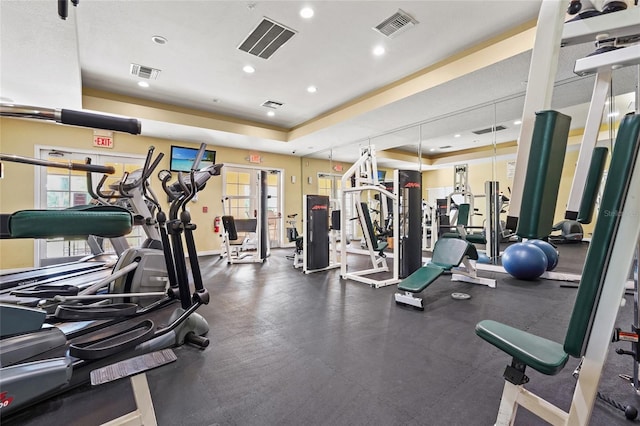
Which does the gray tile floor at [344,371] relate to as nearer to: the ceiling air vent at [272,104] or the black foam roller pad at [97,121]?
the black foam roller pad at [97,121]

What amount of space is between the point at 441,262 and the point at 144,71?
5178 mm

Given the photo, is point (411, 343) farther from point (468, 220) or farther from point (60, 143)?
point (60, 143)

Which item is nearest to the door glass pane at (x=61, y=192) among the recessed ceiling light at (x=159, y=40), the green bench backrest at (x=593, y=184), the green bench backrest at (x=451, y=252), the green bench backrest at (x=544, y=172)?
the recessed ceiling light at (x=159, y=40)

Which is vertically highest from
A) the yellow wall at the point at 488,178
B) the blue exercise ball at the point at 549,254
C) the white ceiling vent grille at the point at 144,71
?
the white ceiling vent grille at the point at 144,71

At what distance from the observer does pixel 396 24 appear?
329 cm

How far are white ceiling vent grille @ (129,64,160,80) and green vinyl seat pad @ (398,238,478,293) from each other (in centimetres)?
474

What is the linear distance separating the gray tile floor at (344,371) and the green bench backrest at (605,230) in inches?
33.7

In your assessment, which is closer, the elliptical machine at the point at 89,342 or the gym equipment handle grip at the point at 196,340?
the elliptical machine at the point at 89,342

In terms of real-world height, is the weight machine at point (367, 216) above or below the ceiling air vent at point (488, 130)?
below

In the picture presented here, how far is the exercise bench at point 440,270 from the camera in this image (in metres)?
3.15

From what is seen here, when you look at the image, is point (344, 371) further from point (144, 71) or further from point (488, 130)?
point (488, 130)

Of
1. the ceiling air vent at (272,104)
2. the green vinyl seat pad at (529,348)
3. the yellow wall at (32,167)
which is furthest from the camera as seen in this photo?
the ceiling air vent at (272,104)

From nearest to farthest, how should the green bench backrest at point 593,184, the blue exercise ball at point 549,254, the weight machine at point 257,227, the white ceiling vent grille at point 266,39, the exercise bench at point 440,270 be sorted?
the green bench backrest at point 593,184 < the exercise bench at point 440,270 < the white ceiling vent grille at point 266,39 < the blue exercise ball at point 549,254 < the weight machine at point 257,227

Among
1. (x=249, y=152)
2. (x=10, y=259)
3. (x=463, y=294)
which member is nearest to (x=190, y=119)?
(x=249, y=152)
